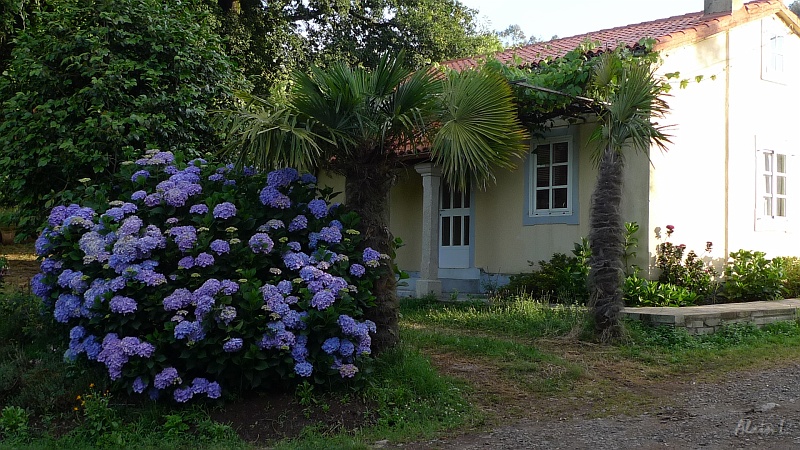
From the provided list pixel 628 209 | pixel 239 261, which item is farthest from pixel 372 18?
pixel 239 261

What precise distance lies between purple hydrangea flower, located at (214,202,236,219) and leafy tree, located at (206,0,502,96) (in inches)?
539

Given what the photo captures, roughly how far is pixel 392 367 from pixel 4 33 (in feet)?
33.2

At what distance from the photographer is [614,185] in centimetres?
829

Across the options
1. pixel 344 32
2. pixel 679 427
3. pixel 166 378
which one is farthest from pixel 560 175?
pixel 344 32

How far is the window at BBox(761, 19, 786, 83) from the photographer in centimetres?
1296

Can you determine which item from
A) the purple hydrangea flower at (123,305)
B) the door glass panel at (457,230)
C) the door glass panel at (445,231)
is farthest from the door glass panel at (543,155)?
the purple hydrangea flower at (123,305)

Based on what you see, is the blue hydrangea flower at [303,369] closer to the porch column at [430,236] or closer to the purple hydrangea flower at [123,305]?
the purple hydrangea flower at [123,305]

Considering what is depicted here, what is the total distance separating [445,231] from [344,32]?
9.22 meters

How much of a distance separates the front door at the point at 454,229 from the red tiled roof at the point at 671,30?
2238 millimetres

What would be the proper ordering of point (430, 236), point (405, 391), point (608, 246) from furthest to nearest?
point (430, 236) → point (608, 246) → point (405, 391)

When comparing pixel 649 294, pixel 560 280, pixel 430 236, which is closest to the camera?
pixel 649 294

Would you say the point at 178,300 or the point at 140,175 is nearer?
the point at 178,300

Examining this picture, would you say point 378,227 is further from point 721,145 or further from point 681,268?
point 721,145

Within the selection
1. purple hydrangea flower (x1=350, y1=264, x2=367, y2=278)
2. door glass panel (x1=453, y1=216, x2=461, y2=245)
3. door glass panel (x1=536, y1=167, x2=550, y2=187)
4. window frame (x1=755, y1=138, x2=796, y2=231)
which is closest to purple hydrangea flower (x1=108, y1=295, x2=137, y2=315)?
purple hydrangea flower (x1=350, y1=264, x2=367, y2=278)
